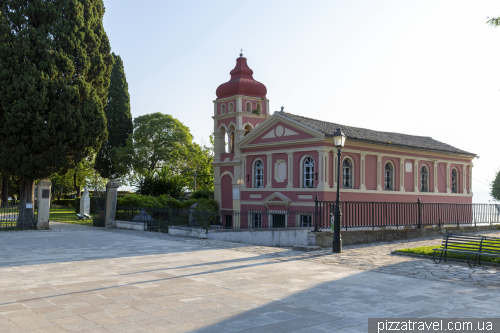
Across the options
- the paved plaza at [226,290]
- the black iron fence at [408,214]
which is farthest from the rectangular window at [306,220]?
the paved plaza at [226,290]

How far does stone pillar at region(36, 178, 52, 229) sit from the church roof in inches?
519

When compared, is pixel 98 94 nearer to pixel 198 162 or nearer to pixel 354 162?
pixel 354 162

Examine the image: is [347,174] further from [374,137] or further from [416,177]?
[416,177]

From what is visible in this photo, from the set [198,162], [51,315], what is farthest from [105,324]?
[198,162]

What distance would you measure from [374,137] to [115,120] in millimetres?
30406

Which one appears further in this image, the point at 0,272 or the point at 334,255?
the point at 334,255

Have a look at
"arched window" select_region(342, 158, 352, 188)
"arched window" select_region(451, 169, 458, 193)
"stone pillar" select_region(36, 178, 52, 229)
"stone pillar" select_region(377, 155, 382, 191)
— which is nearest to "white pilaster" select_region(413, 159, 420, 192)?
"stone pillar" select_region(377, 155, 382, 191)

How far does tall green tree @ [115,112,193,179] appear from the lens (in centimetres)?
4806

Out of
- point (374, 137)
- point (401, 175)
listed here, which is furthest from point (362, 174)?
point (401, 175)

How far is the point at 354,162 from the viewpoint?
2512cm

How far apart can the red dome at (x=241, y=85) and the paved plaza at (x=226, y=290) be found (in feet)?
65.6

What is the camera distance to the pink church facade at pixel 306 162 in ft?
80.9

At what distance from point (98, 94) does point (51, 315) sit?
2057cm

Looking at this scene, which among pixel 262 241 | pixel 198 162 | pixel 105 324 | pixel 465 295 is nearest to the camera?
pixel 105 324
